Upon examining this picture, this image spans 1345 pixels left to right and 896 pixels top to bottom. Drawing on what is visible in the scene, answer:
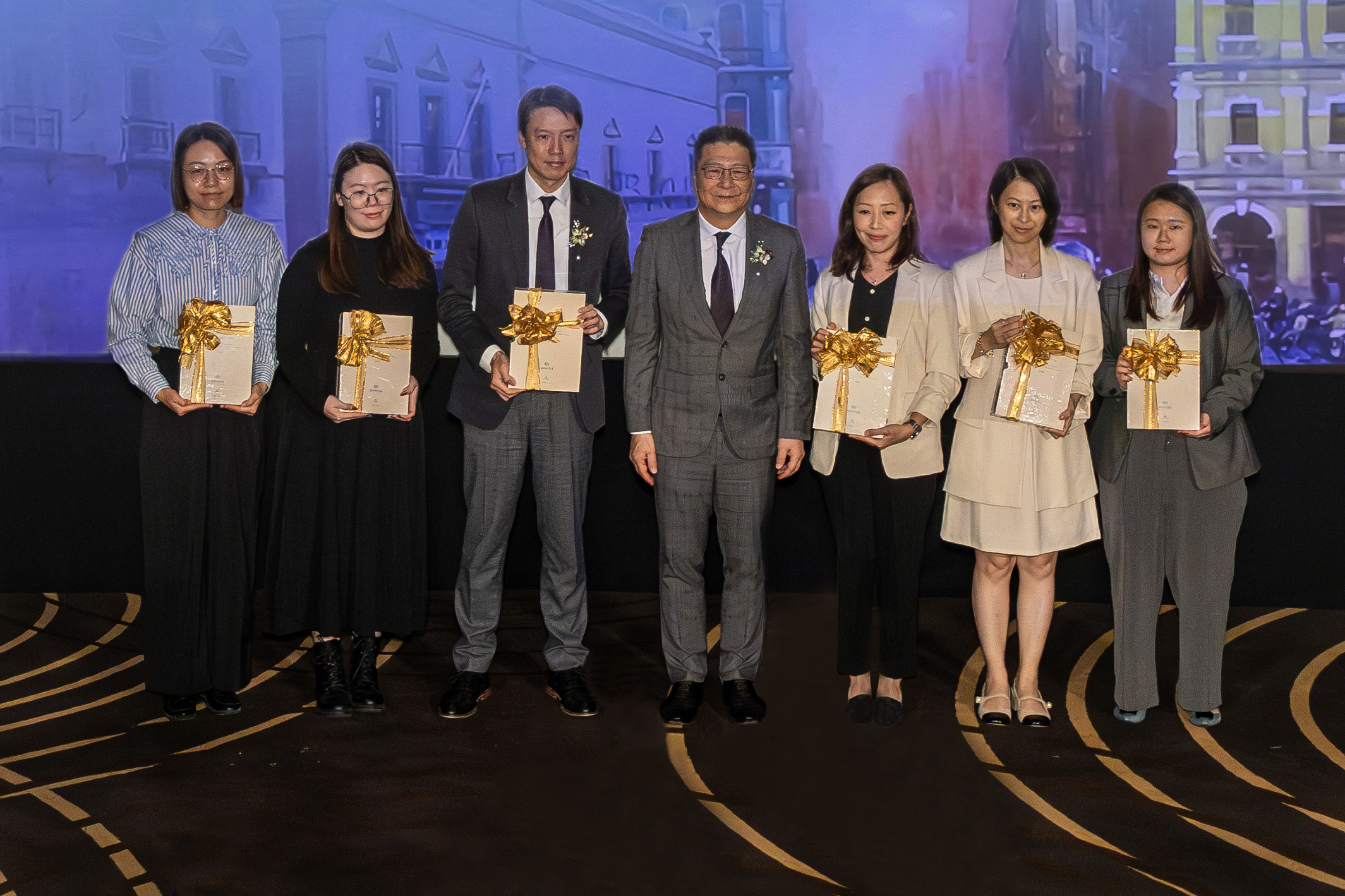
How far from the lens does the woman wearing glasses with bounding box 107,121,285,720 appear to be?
3361 millimetres

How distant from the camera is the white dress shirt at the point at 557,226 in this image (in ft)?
11.3

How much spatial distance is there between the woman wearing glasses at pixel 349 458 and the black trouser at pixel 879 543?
129 cm

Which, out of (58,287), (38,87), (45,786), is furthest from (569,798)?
(38,87)

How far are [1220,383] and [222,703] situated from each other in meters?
3.14

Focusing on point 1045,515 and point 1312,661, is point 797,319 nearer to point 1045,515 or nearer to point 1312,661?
point 1045,515

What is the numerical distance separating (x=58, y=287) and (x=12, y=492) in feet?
3.21

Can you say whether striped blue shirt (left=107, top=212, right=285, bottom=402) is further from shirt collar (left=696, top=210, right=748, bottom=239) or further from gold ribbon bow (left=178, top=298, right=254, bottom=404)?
shirt collar (left=696, top=210, right=748, bottom=239)

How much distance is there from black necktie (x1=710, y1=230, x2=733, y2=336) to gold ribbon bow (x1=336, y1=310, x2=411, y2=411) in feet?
3.06

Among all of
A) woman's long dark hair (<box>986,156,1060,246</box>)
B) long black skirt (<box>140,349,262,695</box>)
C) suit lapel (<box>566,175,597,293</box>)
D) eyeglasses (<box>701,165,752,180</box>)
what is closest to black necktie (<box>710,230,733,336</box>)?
eyeglasses (<box>701,165,752,180</box>)

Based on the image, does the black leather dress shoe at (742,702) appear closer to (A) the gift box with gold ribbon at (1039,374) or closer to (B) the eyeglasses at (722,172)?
(A) the gift box with gold ribbon at (1039,374)

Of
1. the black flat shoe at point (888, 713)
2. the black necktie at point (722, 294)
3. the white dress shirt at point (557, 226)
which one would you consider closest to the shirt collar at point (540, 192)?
the white dress shirt at point (557, 226)

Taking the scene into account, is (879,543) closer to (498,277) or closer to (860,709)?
(860,709)

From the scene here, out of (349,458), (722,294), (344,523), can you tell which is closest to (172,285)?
(349,458)

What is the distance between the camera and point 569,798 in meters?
2.88
